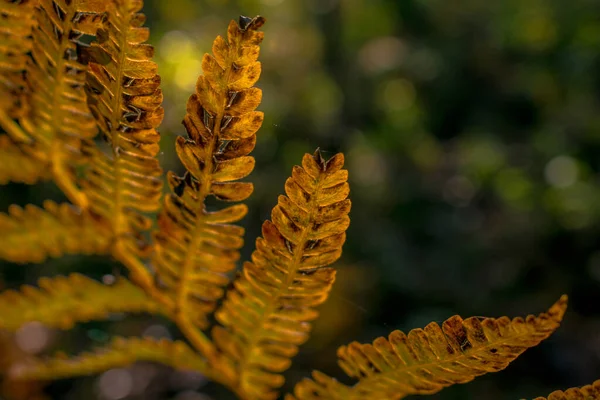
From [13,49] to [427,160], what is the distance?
1.98 meters

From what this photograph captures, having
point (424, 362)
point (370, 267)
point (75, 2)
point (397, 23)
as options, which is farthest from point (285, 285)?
point (397, 23)

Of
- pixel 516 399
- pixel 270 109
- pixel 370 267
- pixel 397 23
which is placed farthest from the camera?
pixel 397 23

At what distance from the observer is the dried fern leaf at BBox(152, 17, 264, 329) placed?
37cm

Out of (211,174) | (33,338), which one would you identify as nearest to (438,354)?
(211,174)

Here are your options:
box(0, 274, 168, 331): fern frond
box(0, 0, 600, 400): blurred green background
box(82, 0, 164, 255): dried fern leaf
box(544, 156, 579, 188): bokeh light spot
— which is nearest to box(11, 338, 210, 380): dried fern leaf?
box(0, 274, 168, 331): fern frond

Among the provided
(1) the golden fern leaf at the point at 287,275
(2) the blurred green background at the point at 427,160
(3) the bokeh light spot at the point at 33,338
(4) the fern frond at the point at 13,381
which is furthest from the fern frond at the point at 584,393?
(3) the bokeh light spot at the point at 33,338

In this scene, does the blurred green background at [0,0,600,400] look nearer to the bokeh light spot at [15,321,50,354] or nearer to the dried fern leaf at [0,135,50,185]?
the bokeh light spot at [15,321,50,354]

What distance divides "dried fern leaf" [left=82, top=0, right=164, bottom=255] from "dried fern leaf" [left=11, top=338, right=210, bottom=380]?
0.48ft

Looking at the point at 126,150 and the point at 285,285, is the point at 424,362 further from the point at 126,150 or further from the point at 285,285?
the point at 126,150

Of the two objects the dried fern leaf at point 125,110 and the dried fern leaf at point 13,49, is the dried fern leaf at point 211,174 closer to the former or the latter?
the dried fern leaf at point 125,110

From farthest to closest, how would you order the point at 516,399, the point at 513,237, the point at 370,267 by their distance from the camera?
the point at 513,237 < the point at 370,267 < the point at 516,399

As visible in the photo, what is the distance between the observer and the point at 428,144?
2.42 metres

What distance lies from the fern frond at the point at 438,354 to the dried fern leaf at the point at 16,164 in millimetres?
336

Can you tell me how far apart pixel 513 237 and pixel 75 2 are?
1834 mm
